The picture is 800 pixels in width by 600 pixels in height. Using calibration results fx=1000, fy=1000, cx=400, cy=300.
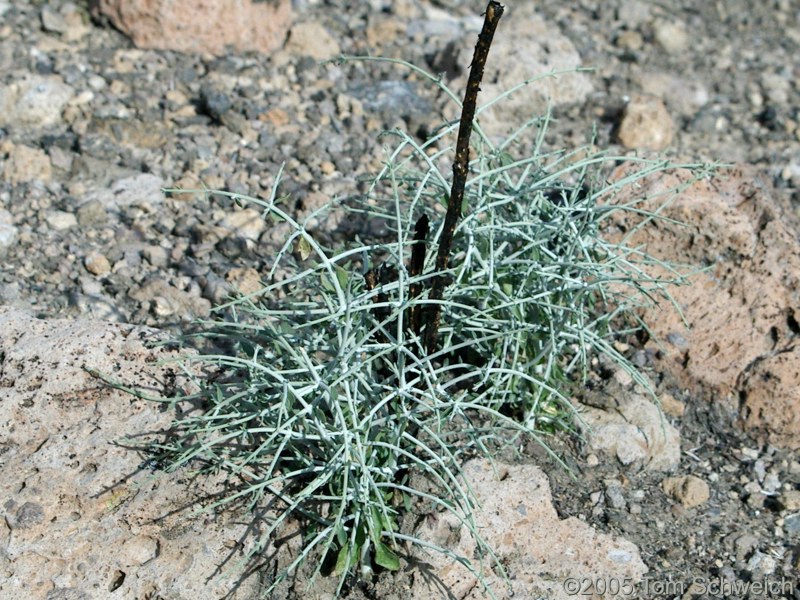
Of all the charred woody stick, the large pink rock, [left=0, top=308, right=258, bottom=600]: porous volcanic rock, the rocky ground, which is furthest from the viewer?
the large pink rock

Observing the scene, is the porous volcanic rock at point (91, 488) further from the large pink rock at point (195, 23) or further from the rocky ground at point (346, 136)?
the large pink rock at point (195, 23)

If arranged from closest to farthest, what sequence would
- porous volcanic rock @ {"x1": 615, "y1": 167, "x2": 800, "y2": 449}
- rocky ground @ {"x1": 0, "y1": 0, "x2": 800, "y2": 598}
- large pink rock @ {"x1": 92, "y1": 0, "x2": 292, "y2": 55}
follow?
1. rocky ground @ {"x1": 0, "y1": 0, "x2": 800, "y2": 598}
2. porous volcanic rock @ {"x1": 615, "y1": 167, "x2": 800, "y2": 449}
3. large pink rock @ {"x1": 92, "y1": 0, "x2": 292, "y2": 55}

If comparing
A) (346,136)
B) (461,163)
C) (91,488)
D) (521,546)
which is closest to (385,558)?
(521,546)

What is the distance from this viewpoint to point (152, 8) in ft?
13.3

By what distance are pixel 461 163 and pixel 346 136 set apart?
68.1 inches

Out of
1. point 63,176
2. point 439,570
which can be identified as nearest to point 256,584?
point 439,570

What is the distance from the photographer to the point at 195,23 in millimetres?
4090

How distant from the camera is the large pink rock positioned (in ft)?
13.3

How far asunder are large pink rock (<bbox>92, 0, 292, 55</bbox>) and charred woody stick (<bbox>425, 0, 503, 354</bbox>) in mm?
2140

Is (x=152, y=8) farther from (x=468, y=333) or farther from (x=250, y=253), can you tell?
(x=468, y=333)

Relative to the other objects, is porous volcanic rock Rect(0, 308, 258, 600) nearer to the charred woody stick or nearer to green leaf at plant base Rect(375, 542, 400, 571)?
green leaf at plant base Rect(375, 542, 400, 571)

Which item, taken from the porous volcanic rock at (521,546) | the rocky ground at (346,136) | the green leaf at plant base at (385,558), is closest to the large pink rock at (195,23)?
the rocky ground at (346,136)

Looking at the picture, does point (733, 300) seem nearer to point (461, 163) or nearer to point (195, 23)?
point (461, 163)

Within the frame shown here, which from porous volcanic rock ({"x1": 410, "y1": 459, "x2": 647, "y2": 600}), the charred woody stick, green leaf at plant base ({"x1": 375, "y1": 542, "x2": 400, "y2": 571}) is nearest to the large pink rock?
the charred woody stick
